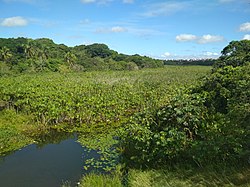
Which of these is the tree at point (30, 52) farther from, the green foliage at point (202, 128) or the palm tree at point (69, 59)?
the green foliage at point (202, 128)

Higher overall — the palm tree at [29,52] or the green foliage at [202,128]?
the palm tree at [29,52]

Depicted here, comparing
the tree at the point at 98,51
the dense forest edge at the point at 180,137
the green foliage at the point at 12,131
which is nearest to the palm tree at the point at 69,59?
the tree at the point at 98,51

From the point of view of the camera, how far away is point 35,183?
8.36 m

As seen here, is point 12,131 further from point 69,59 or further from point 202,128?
point 69,59

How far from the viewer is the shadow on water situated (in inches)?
337

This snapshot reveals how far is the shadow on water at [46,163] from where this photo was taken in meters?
8.55

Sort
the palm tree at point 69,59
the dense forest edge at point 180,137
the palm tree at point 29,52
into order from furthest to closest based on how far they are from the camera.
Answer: the palm tree at point 69,59
the palm tree at point 29,52
the dense forest edge at point 180,137

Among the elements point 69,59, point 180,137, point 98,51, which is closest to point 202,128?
point 180,137

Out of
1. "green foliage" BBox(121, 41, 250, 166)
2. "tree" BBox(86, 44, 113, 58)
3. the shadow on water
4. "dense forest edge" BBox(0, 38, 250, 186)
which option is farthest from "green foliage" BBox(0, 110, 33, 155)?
"tree" BBox(86, 44, 113, 58)

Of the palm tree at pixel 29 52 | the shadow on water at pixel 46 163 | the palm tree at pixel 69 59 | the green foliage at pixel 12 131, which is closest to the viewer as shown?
the shadow on water at pixel 46 163

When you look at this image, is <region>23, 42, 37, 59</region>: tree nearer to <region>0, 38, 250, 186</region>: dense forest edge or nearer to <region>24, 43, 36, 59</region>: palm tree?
<region>24, 43, 36, 59</region>: palm tree

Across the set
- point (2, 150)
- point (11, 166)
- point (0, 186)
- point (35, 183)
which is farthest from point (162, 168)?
point (2, 150)

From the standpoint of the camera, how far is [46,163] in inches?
400

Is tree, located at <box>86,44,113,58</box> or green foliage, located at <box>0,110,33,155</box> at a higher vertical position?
tree, located at <box>86,44,113,58</box>
